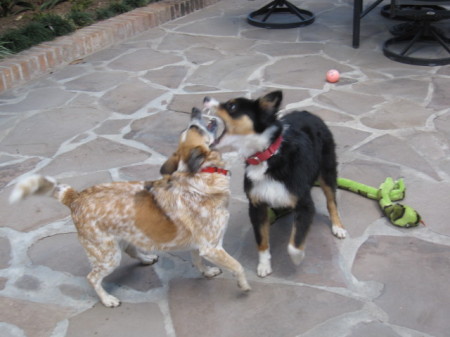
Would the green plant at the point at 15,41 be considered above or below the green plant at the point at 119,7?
below

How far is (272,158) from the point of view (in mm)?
2799

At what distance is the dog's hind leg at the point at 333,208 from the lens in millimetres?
3306

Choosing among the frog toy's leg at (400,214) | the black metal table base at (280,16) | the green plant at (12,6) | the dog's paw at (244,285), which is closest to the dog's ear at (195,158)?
the dog's paw at (244,285)

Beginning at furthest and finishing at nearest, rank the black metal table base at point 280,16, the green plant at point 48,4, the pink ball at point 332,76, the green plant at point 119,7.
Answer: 1. the green plant at point 48,4
2. the green plant at point 119,7
3. the black metal table base at point 280,16
4. the pink ball at point 332,76

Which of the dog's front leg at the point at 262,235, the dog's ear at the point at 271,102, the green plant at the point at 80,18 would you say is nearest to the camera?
the dog's ear at the point at 271,102

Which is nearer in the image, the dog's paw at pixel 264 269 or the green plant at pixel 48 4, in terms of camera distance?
the dog's paw at pixel 264 269

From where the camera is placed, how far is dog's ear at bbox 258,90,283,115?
8.79 feet

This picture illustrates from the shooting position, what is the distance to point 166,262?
10.6 ft

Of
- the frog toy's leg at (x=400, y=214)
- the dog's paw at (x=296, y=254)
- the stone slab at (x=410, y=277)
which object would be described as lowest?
the stone slab at (x=410, y=277)

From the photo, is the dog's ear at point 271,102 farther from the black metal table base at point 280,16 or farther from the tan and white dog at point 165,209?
the black metal table base at point 280,16

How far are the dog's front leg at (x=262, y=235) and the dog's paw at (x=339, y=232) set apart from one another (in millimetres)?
518

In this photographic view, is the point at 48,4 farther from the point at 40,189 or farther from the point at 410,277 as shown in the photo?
the point at 410,277

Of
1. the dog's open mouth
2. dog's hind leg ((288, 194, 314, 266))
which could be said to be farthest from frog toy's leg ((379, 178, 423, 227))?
the dog's open mouth

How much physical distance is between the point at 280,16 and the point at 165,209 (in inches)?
246
